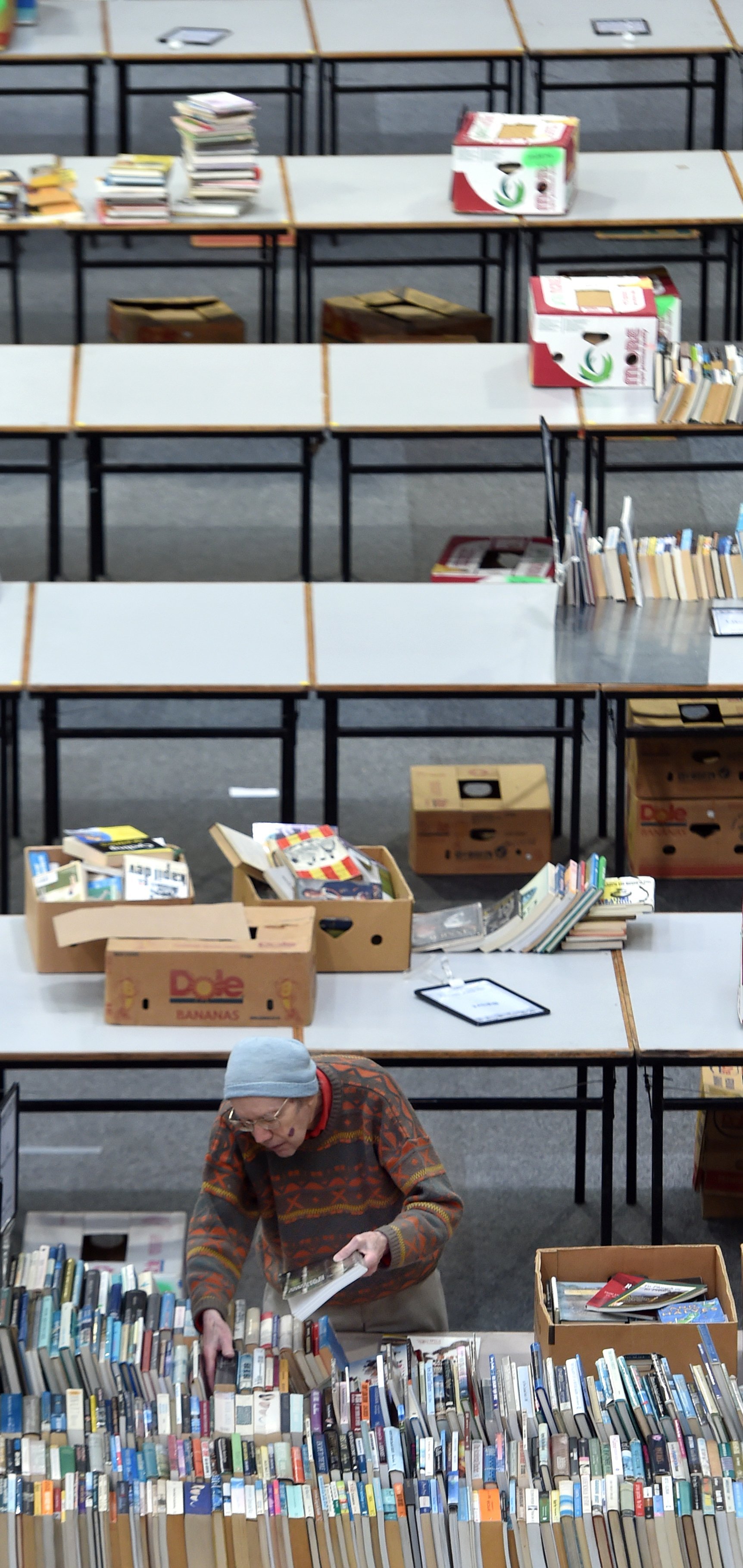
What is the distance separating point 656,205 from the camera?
25.4 feet

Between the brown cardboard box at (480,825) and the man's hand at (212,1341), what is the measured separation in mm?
3165

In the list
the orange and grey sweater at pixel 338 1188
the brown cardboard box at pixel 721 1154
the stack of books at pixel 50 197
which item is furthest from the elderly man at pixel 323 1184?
the stack of books at pixel 50 197

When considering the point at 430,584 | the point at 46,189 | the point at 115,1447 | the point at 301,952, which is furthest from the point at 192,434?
the point at 115,1447

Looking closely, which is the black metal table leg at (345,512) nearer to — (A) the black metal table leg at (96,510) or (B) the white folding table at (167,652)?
(A) the black metal table leg at (96,510)

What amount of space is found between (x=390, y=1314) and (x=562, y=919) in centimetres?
107

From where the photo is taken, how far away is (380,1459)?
100 inches

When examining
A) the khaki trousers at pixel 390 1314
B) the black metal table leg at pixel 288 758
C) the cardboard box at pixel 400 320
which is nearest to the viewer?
the khaki trousers at pixel 390 1314

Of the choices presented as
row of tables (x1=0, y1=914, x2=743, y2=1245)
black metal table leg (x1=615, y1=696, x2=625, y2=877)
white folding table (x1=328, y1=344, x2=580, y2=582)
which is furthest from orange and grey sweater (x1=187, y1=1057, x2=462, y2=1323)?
white folding table (x1=328, y1=344, x2=580, y2=582)

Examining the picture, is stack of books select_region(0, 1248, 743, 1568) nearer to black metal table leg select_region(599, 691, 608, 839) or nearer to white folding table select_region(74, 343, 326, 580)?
black metal table leg select_region(599, 691, 608, 839)

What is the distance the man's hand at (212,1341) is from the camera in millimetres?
2697

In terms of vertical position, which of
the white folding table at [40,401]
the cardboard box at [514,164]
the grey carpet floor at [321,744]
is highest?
the cardboard box at [514,164]

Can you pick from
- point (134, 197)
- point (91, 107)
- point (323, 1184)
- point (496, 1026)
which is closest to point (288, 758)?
point (496, 1026)

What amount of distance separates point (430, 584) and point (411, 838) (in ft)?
2.59

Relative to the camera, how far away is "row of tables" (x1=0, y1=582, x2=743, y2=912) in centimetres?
527
